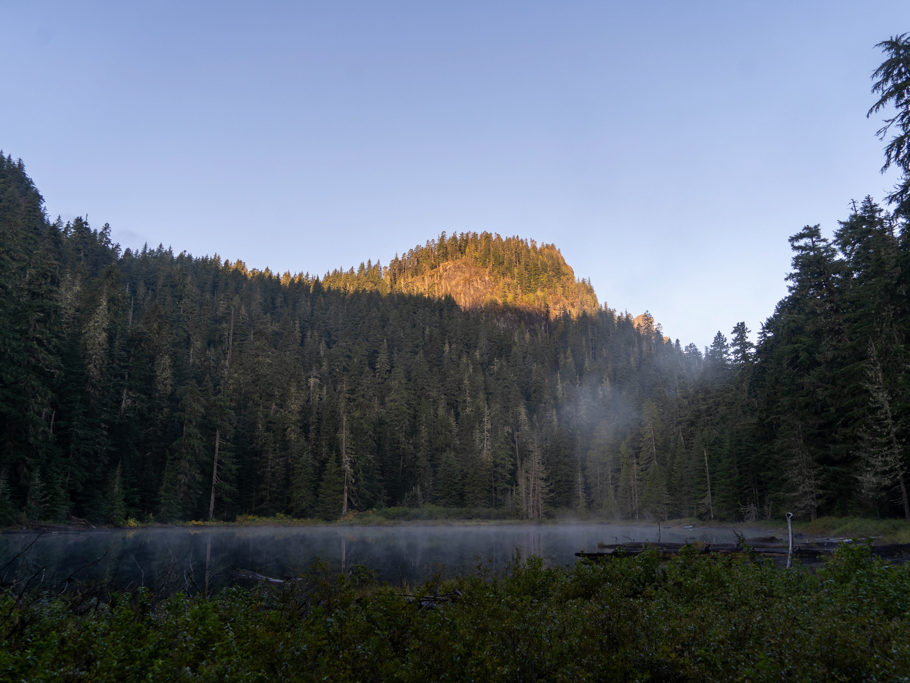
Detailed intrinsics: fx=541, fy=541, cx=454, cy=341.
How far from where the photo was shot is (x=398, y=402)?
108188 millimetres

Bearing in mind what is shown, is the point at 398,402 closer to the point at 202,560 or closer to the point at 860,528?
the point at 202,560

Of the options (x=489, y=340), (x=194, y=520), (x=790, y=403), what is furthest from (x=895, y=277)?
(x=489, y=340)

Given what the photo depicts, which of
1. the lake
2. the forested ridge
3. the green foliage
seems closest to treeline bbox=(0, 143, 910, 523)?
the forested ridge

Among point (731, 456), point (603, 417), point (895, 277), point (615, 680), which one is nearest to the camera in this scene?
point (615, 680)

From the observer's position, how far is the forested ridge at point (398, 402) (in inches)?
1586

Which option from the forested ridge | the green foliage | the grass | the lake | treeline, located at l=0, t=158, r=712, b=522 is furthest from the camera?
treeline, located at l=0, t=158, r=712, b=522

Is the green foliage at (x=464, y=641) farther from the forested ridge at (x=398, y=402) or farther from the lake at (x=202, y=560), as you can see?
the forested ridge at (x=398, y=402)

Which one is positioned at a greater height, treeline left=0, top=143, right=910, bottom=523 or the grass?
treeline left=0, top=143, right=910, bottom=523

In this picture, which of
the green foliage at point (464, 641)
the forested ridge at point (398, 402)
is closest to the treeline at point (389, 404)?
the forested ridge at point (398, 402)

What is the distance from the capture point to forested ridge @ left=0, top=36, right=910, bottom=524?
40.3m

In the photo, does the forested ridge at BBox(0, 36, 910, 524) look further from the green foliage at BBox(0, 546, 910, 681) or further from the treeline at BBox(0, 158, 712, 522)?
the green foliage at BBox(0, 546, 910, 681)

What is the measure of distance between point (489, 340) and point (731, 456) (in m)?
106

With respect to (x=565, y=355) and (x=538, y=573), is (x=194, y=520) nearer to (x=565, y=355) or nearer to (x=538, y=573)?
(x=538, y=573)

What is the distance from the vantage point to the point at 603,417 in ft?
406
